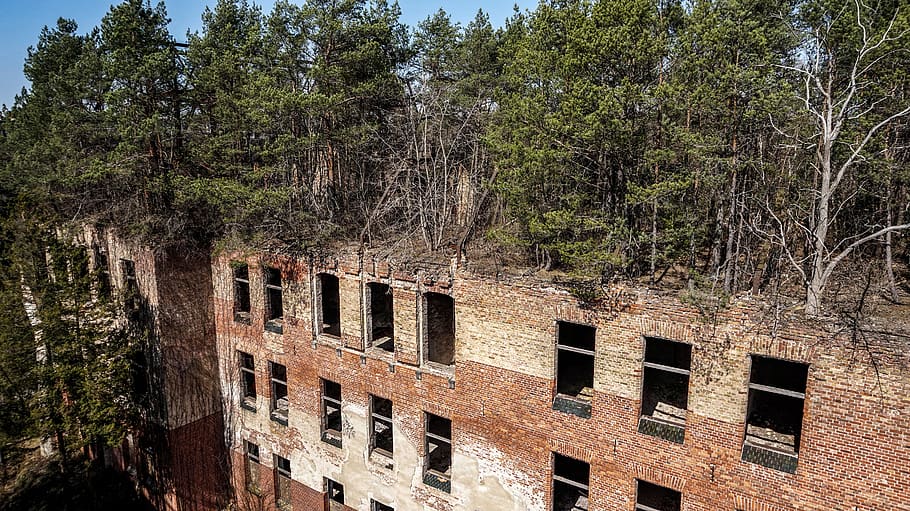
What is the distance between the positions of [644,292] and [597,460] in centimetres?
411

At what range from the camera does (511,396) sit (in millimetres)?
12703

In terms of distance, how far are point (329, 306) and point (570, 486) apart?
1144cm

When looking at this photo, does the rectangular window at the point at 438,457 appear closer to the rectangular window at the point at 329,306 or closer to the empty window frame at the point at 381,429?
the empty window frame at the point at 381,429

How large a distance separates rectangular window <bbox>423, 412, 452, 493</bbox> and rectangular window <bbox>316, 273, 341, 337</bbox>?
4.66 meters

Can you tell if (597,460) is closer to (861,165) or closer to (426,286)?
(426,286)

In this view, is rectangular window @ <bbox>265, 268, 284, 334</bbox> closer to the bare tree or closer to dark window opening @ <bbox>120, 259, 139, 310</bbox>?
dark window opening @ <bbox>120, 259, 139, 310</bbox>

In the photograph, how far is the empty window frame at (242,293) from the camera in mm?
18891

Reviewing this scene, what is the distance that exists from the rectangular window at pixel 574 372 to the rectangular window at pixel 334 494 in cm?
877

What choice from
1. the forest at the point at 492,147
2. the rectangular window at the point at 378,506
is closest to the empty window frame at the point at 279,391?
the rectangular window at the point at 378,506

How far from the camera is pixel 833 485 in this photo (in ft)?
30.0

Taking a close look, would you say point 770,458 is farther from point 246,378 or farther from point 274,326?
point 246,378

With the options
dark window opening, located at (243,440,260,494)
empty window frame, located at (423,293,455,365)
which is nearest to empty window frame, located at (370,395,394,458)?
empty window frame, located at (423,293,455,365)

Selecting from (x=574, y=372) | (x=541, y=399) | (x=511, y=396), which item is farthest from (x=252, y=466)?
(x=541, y=399)

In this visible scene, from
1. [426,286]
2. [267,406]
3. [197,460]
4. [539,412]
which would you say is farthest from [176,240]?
[539,412]
